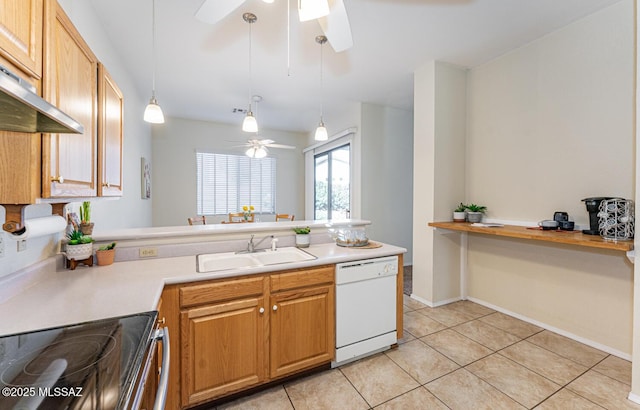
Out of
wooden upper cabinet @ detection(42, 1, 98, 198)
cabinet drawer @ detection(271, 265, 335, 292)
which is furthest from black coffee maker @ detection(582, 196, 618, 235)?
wooden upper cabinet @ detection(42, 1, 98, 198)

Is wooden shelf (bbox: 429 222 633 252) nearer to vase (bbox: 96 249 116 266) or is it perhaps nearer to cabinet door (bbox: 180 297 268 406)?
cabinet door (bbox: 180 297 268 406)

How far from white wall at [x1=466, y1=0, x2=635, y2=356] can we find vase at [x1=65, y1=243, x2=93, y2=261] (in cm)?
371

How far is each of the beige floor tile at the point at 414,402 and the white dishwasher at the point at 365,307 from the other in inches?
16.0

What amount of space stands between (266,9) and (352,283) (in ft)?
7.78

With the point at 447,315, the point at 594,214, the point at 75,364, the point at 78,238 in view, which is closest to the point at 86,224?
the point at 78,238

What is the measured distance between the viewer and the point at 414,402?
169cm

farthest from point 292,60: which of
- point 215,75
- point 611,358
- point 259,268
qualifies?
point 611,358

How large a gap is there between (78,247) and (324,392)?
1.80 m

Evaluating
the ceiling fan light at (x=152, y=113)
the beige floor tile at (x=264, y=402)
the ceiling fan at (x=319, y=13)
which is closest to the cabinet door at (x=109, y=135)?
the ceiling fan light at (x=152, y=113)

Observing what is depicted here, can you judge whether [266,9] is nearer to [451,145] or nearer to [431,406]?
[451,145]

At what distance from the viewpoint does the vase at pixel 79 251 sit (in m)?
1.58

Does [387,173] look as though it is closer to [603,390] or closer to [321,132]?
[321,132]

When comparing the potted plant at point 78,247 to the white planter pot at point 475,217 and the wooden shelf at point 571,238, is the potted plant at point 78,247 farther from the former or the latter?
the white planter pot at point 475,217

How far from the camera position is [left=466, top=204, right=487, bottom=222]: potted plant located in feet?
9.92
